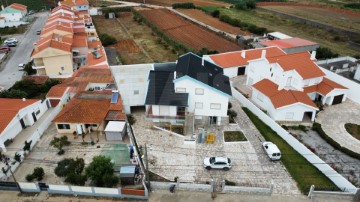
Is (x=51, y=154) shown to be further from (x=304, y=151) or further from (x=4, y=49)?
(x=4, y=49)

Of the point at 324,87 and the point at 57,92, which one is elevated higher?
the point at 324,87

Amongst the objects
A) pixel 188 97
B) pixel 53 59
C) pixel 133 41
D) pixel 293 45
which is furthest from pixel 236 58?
pixel 53 59

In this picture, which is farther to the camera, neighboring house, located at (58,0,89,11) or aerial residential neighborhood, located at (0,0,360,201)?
neighboring house, located at (58,0,89,11)

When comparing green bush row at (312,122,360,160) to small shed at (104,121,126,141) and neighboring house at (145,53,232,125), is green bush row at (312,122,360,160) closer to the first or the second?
neighboring house at (145,53,232,125)

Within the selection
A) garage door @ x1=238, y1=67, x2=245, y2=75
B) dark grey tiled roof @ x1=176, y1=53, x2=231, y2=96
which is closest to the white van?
dark grey tiled roof @ x1=176, y1=53, x2=231, y2=96

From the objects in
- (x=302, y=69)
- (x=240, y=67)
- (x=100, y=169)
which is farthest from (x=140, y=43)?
(x=100, y=169)

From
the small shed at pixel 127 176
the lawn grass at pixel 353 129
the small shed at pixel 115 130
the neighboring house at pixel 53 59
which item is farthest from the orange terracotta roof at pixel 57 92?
the lawn grass at pixel 353 129

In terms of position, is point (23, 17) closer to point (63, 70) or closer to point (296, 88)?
point (63, 70)

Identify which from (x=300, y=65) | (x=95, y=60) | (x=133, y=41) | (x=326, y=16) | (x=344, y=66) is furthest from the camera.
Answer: (x=326, y=16)
